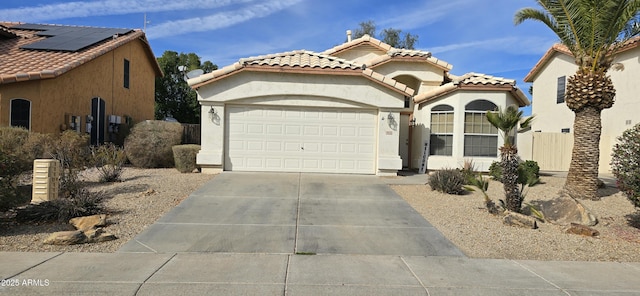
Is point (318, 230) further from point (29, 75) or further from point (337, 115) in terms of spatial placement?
point (29, 75)

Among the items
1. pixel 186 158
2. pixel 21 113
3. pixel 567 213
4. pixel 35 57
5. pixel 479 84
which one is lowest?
pixel 567 213

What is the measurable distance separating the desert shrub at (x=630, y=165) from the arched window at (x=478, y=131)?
676 centimetres

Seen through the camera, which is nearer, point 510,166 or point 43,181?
point 43,181

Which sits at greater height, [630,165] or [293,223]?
[630,165]

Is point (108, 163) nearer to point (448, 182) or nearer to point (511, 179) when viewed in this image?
point (448, 182)

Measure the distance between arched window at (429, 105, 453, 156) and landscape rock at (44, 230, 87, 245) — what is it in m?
12.3

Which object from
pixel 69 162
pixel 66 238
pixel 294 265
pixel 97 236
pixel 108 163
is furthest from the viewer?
pixel 108 163

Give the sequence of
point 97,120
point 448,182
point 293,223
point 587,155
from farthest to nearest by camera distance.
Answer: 1. point 97,120
2. point 448,182
3. point 587,155
4. point 293,223

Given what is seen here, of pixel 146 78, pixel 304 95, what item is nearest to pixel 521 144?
pixel 304 95

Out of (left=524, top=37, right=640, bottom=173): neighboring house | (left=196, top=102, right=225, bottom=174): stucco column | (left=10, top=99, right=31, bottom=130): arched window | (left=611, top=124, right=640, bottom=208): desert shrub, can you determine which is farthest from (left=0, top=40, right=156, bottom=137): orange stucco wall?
(left=524, top=37, right=640, bottom=173): neighboring house

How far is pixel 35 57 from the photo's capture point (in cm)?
1600

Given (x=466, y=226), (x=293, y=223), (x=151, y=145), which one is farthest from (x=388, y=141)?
(x=151, y=145)

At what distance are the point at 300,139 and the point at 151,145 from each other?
543 cm

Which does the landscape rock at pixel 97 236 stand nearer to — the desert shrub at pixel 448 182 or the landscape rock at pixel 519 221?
the landscape rock at pixel 519 221
